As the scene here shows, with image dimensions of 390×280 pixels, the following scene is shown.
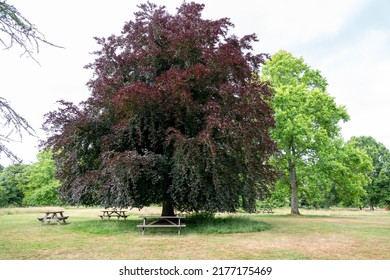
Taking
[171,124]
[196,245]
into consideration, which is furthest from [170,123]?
[196,245]

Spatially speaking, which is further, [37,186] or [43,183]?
[37,186]

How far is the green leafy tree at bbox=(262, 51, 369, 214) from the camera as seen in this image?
23.8 metres

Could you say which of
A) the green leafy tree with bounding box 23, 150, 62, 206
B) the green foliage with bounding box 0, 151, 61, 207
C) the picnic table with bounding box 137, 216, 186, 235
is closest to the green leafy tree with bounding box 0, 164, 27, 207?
the green foliage with bounding box 0, 151, 61, 207

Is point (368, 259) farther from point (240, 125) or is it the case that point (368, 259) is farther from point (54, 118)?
point (54, 118)

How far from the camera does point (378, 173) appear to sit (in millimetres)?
54875

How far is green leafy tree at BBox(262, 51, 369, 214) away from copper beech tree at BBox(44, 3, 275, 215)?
879 centimetres

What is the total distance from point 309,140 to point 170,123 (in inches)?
518

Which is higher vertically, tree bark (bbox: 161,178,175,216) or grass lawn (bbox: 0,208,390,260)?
tree bark (bbox: 161,178,175,216)

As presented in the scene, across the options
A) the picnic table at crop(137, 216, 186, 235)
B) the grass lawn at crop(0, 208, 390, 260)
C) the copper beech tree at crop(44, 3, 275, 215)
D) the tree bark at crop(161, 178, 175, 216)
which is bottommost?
the grass lawn at crop(0, 208, 390, 260)

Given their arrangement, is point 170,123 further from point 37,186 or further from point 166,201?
point 37,186

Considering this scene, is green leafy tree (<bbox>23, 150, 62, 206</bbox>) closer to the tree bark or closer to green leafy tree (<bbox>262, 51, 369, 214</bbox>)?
green leafy tree (<bbox>262, 51, 369, 214</bbox>)

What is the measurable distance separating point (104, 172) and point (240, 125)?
5747mm

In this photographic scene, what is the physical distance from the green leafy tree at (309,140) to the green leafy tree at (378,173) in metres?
29.6
